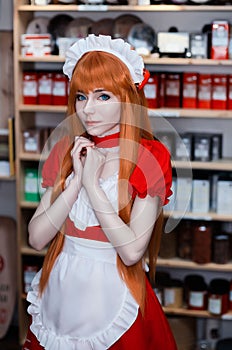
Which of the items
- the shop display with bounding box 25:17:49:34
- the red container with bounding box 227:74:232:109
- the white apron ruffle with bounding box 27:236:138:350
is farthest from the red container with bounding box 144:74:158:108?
the white apron ruffle with bounding box 27:236:138:350

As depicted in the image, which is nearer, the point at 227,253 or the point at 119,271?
the point at 119,271

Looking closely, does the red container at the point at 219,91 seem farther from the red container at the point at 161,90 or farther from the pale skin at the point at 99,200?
the pale skin at the point at 99,200

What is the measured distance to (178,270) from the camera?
3646 millimetres

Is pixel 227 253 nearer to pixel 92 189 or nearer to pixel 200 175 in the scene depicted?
pixel 200 175

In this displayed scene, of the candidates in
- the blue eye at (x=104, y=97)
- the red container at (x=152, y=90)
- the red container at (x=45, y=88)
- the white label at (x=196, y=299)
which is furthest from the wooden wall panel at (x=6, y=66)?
the blue eye at (x=104, y=97)

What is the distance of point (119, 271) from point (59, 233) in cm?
18

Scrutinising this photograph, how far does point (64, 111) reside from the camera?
3301 mm

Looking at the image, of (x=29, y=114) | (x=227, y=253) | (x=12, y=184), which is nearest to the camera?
(x=227, y=253)

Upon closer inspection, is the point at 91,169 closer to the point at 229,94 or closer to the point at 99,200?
the point at 99,200

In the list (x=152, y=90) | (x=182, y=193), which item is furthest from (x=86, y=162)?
(x=152, y=90)

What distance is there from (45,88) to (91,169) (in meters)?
1.89

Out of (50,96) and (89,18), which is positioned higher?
(89,18)

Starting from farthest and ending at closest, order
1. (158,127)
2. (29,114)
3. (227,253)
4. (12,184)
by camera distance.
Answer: (12,184), (29,114), (227,253), (158,127)

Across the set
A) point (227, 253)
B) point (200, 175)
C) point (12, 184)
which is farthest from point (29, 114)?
point (227, 253)
